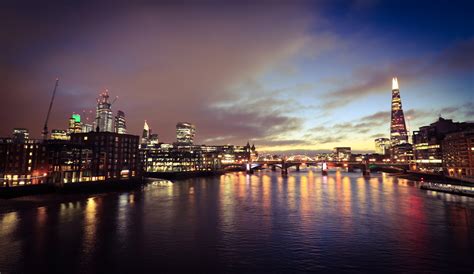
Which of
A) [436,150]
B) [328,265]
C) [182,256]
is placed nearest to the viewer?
[328,265]

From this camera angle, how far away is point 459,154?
141 metres

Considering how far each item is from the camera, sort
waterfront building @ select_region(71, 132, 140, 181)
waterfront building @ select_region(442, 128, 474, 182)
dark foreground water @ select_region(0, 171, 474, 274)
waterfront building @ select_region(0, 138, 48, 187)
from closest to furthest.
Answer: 1. dark foreground water @ select_region(0, 171, 474, 274)
2. waterfront building @ select_region(0, 138, 48, 187)
3. waterfront building @ select_region(71, 132, 140, 181)
4. waterfront building @ select_region(442, 128, 474, 182)

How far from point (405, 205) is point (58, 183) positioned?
103331 millimetres

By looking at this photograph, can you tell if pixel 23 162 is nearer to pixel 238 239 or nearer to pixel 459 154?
pixel 238 239

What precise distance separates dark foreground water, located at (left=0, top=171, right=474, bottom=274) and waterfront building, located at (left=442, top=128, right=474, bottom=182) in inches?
3485

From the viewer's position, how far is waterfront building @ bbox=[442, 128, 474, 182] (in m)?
132

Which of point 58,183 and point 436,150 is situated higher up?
point 436,150

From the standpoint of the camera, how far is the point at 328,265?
1116 inches

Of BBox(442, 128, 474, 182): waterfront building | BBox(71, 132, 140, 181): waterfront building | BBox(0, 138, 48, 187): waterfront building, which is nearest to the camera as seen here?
BBox(0, 138, 48, 187): waterfront building

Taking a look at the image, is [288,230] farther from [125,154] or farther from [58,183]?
[125,154]

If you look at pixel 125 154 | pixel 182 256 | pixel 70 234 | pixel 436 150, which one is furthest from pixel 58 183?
pixel 436 150

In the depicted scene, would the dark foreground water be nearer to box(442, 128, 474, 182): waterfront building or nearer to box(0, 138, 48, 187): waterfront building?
box(0, 138, 48, 187): waterfront building

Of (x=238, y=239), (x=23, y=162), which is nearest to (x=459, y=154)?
(x=238, y=239)

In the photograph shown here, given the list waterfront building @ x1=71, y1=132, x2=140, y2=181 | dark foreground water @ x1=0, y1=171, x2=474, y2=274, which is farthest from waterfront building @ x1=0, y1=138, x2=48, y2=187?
dark foreground water @ x1=0, y1=171, x2=474, y2=274
